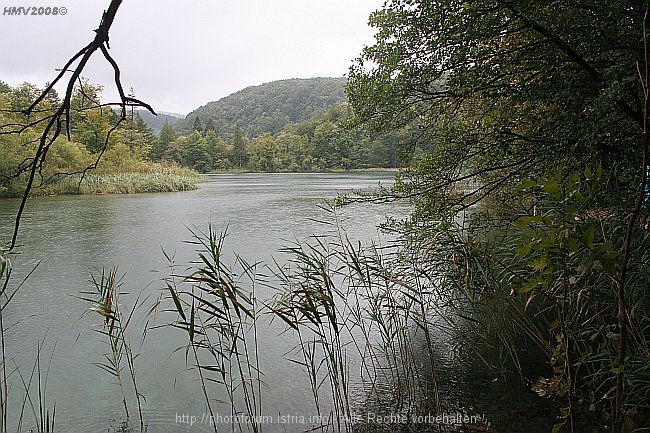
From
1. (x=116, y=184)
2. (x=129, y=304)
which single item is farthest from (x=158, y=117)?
(x=116, y=184)

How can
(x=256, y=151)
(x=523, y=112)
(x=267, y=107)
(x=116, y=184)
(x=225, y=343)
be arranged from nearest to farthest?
(x=225, y=343), (x=523, y=112), (x=116, y=184), (x=256, y=151), (x=267, y=107)

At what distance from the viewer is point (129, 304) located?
177 inches

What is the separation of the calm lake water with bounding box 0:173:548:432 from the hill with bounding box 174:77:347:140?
41.2 meters

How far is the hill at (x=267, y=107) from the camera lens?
5246 cm

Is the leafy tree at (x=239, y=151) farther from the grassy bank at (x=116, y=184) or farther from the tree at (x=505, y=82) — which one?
the tree at (x=505, y=82)

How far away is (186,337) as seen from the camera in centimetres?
387

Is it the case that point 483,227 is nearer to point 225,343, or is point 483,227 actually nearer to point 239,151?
point 225,343

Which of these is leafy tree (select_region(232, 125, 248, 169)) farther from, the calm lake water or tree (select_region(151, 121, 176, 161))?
the calm lake water

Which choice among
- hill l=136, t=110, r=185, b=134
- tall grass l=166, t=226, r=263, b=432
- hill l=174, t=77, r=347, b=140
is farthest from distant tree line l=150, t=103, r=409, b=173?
hill l=136, t=110, r=185, b=134

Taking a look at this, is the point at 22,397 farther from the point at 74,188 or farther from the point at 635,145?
the point at 74,188

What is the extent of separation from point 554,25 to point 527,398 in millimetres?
1978

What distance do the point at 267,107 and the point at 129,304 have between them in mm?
53966

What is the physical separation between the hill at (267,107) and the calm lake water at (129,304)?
1624 inches

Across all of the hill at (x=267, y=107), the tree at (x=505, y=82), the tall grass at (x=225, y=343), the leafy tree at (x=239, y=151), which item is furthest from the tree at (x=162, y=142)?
the tall grass at (x=225, y=343)
